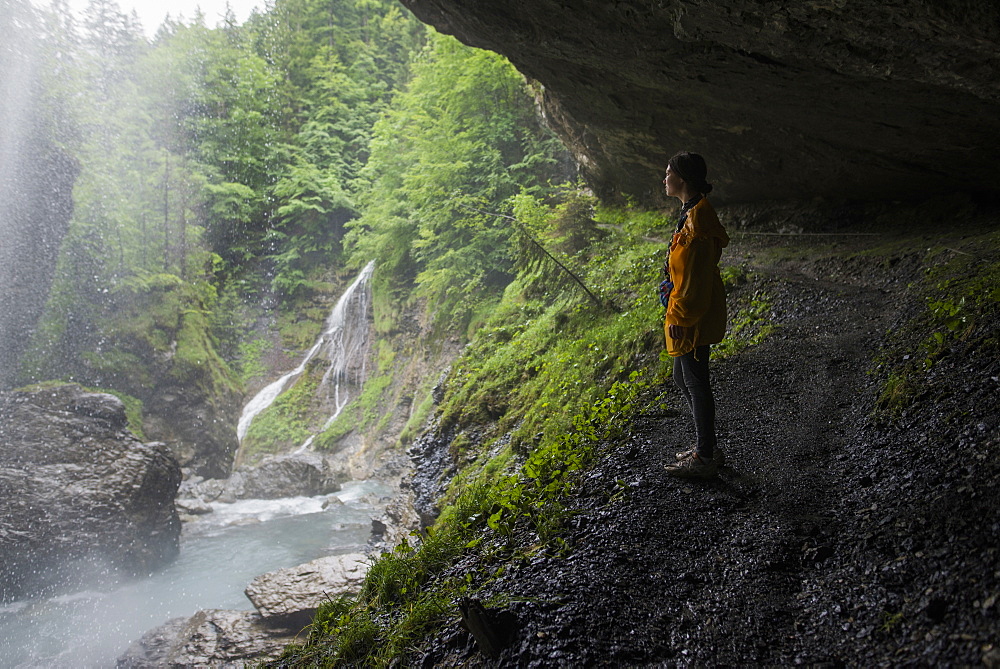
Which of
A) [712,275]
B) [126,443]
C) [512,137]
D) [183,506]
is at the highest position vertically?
[512,137]

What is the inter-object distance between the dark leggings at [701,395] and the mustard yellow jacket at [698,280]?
0.09m

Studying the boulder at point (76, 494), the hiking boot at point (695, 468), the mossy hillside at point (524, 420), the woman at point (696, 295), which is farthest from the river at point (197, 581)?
the woman at point (696, 295)

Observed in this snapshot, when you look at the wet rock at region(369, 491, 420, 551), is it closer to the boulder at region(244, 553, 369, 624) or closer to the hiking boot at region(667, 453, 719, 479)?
the boulder at region(244, 553, 369, 624)

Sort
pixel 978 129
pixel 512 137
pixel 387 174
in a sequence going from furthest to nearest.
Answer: pixel 387 174 → pixel 512 137 → pixel 978 129

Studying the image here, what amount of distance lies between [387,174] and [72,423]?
12.1 metres

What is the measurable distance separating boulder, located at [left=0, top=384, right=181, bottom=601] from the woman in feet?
43.3

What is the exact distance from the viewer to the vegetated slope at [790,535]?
7.14 feet

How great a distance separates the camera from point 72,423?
1269 cm

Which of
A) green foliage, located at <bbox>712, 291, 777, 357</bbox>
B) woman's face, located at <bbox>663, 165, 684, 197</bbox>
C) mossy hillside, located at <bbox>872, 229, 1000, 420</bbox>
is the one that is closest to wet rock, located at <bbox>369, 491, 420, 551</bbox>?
green foliage, located at <bbox>712, 291, 777, 357</bbox>

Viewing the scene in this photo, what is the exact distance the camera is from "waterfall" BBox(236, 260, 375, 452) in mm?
21312

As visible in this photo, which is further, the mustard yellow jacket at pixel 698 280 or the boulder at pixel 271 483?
the boulder at pixel 271 483

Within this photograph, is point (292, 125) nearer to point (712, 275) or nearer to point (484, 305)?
point (484, 305)

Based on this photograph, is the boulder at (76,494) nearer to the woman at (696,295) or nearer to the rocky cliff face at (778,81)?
the rocky cliff face at (778,81)

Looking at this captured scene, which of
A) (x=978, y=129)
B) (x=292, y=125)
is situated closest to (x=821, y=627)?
(x=978, y=129)
